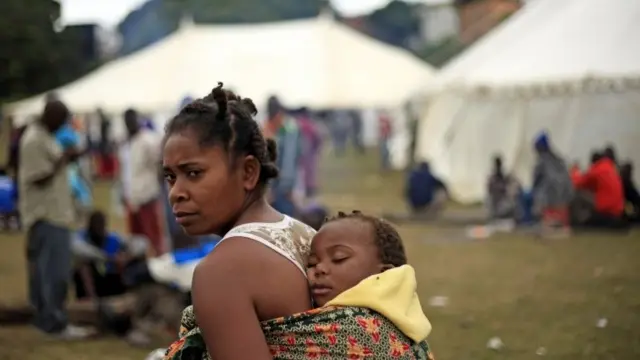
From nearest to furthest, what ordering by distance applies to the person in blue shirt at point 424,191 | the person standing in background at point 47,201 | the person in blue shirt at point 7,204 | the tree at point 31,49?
the tree at point 31,49, the person standing in background at point 47,201, the person in blue shirt at point 7,204, the person in blue shirt at point 424,191

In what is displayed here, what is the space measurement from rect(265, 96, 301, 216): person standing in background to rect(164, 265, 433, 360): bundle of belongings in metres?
9.31

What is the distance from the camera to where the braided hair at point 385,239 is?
2992 mm

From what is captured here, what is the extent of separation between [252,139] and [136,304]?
5469mm

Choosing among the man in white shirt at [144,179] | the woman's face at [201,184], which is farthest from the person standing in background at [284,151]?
the woman's face at [201,184]

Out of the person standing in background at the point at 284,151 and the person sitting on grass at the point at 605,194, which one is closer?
the person standing in background at the point at 284,151

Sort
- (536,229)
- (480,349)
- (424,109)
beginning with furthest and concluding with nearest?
(424,109) → (536,229) → (480,349)

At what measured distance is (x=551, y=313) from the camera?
29.7 ft

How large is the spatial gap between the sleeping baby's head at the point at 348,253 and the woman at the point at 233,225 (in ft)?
0.14

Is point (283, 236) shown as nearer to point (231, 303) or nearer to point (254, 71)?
point (231, 303)

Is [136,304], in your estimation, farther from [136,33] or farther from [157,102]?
[136,33]

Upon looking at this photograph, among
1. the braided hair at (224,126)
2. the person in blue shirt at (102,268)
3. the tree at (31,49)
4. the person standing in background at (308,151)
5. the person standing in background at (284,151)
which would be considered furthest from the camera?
the person standing in background at (308,151)

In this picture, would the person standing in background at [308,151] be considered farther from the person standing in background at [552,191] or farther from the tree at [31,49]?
the tree at [31,49]

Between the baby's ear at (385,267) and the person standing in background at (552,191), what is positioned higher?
the baby's ear at (385,267)

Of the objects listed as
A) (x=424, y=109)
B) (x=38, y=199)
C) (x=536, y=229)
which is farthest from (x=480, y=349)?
(x=424, y=109)
